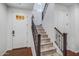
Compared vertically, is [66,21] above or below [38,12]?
below

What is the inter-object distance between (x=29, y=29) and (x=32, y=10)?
0.39 metres

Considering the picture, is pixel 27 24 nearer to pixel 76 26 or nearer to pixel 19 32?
pixel 19 32

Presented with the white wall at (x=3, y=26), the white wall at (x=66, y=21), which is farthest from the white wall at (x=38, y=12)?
the white wall at (x=3, y=26)

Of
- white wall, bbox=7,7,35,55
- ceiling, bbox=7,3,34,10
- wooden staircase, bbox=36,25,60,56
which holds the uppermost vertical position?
ceiling, bbox=7,3,34,10

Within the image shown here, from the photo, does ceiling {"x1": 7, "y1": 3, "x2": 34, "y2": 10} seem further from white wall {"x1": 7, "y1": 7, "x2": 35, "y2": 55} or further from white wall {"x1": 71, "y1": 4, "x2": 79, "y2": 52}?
white wall {"x1": 71, "y1": 4, "x2": 79, "y2": 52}

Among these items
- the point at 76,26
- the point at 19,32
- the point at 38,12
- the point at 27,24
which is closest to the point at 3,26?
the point at 19,32

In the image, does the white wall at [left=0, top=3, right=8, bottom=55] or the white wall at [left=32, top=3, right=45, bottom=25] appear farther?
the white wall at [left=32, top=3, right=45, bottom=25]

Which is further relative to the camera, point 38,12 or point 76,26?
point 38,12

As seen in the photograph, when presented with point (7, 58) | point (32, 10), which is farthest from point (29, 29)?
point (7, 58)

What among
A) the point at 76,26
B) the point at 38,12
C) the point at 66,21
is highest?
the point at 38,12

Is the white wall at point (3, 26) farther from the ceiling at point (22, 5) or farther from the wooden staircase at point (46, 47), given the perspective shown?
the wooden staircase at point (46, 47)

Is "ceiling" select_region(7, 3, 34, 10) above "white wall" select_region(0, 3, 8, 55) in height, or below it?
above

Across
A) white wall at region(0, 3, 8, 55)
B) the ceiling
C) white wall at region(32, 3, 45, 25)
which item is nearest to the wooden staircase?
white wall at region(32, 3, 45, 25)

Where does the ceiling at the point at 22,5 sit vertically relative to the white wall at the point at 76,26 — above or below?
above
